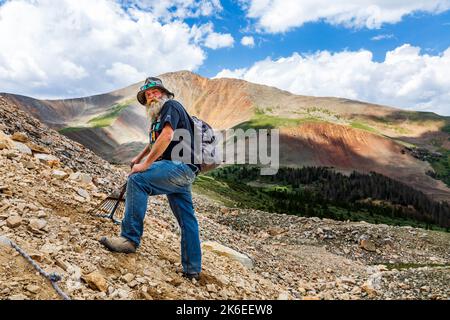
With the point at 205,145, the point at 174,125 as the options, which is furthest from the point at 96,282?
the point at 205,145

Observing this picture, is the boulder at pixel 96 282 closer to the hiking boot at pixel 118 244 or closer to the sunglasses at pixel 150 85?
the hiking boot at pixel 118 244

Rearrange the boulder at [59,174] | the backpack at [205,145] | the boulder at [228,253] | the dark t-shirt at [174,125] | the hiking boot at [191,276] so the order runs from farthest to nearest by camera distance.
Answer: the boulder at [228,253]
the boulder at [59,174]
the hiking boot at [191,276]
the backpack at [205,145]
the dark t-shirt at [174,125]

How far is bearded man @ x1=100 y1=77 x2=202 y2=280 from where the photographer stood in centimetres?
632

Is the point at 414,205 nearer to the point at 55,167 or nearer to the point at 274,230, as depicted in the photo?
the point at 274,230

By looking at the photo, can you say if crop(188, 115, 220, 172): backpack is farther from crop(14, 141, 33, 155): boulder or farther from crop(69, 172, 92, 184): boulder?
crop(14, 141, 33, 155): boulder

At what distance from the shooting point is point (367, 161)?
614 feet

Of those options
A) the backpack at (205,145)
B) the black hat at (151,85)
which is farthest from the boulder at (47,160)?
the backpack at (205,145)

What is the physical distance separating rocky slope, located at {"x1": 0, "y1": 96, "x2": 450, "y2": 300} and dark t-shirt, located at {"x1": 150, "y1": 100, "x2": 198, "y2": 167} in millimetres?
1955

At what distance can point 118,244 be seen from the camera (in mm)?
6914

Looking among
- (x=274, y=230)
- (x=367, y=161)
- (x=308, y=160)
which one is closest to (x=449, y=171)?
(x=367, y=161)

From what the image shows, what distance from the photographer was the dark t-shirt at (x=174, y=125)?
6297mm

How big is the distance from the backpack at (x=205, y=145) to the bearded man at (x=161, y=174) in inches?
4.1

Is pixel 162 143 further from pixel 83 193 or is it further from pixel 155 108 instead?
pixel 83 193

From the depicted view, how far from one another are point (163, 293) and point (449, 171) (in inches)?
8329
